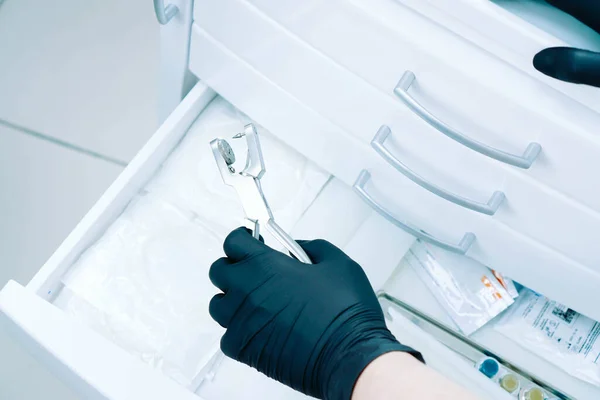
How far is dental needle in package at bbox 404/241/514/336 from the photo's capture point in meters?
0.86

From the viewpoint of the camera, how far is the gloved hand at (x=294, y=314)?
60 centimetres

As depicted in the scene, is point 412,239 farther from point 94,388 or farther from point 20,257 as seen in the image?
point 20,257

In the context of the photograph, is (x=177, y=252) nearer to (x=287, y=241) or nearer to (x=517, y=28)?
(x=287, y=241)

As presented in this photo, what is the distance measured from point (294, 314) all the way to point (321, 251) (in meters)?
0.08

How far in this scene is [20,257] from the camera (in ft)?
3.82

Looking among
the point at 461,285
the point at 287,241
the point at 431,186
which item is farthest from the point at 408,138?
the point at 461,285

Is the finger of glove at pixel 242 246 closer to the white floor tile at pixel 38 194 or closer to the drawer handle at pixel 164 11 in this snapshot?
the drawer handle at pixel 164 11

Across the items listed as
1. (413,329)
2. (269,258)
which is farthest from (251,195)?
(413,329)

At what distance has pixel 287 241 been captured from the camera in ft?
2.03

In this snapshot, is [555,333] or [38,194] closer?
[555,333]

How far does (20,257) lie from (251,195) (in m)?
0.70

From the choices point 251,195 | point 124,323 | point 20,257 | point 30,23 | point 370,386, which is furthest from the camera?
point 30,23

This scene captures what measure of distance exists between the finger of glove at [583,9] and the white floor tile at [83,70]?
94cm

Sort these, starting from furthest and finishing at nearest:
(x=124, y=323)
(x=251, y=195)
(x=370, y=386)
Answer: (x=124, y=323), (x=251, y=195), (x=370, y=386)
